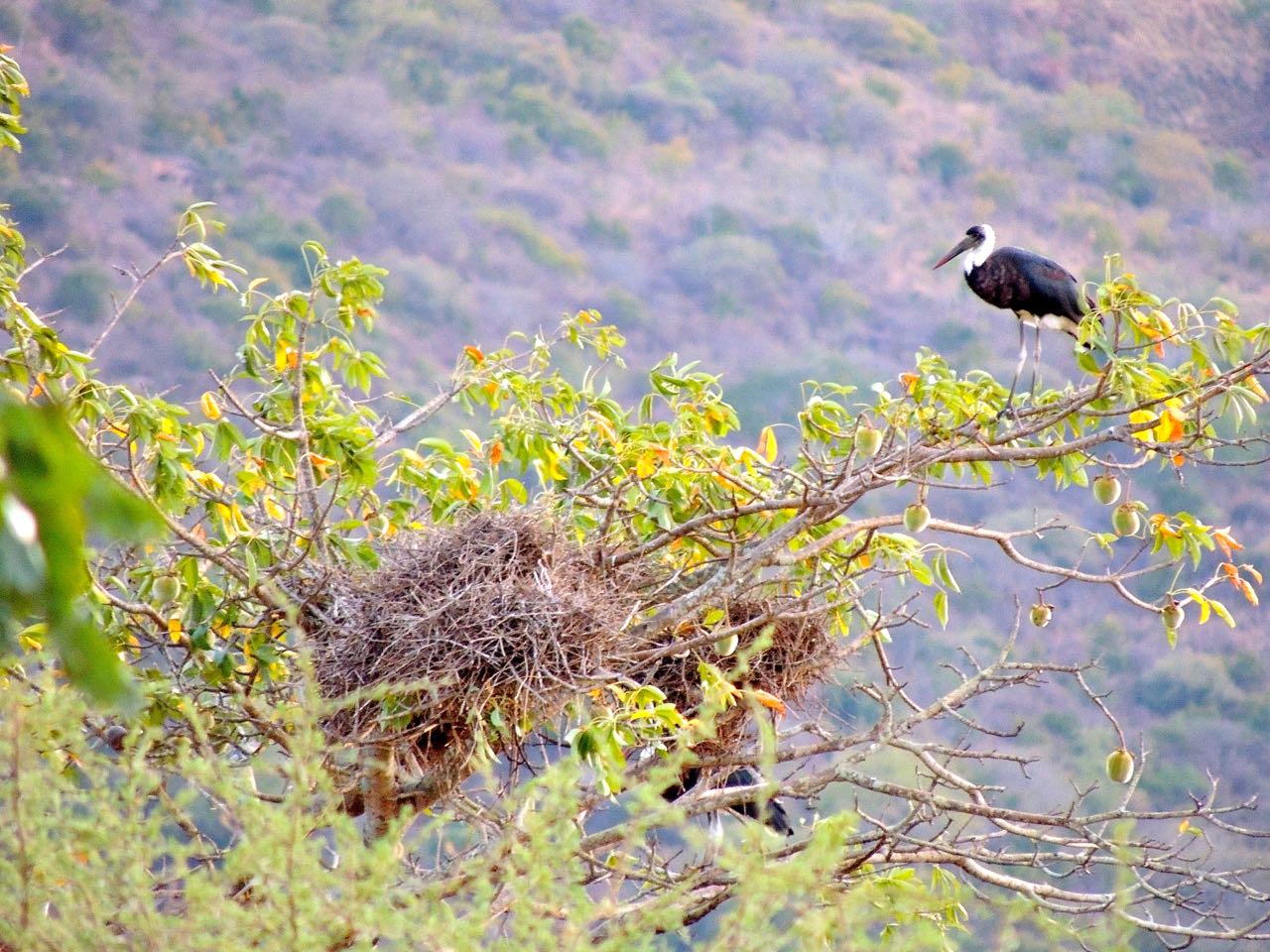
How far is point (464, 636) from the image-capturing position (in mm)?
3322

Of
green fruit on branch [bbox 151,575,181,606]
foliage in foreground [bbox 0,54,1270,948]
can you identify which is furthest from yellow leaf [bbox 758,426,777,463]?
green fruit on branch [bbox 151,575,181,606]

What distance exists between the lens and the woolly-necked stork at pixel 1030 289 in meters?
4.89

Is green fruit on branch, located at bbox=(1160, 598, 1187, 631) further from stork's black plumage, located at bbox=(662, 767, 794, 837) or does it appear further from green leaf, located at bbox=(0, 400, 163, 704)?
green leaf, located at bbox=(0, 400, 163, 704)

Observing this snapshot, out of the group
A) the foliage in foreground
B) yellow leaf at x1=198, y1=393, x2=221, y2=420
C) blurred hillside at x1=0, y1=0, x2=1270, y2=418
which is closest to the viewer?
the foliage in foreground

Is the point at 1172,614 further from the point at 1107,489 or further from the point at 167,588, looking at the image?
the point at 167,588

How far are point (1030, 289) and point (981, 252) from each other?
0.54 meters

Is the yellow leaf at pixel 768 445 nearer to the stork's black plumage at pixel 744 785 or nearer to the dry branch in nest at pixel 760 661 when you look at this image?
the dry branch in nest at pixel 760 661

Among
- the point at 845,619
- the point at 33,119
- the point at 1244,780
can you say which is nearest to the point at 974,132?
the point at 33,119

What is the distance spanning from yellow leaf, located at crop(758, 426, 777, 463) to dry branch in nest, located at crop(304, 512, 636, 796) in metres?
0.78

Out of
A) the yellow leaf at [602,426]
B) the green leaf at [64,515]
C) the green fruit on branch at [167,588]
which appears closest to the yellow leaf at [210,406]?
the green fruit on branch at [167,588]

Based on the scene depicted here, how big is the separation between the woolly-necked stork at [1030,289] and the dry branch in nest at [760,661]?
1285 millimetres

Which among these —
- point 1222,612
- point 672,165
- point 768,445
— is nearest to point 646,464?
point 768,445

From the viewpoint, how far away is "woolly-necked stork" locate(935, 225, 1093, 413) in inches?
193

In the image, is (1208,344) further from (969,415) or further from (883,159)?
(883,159)
